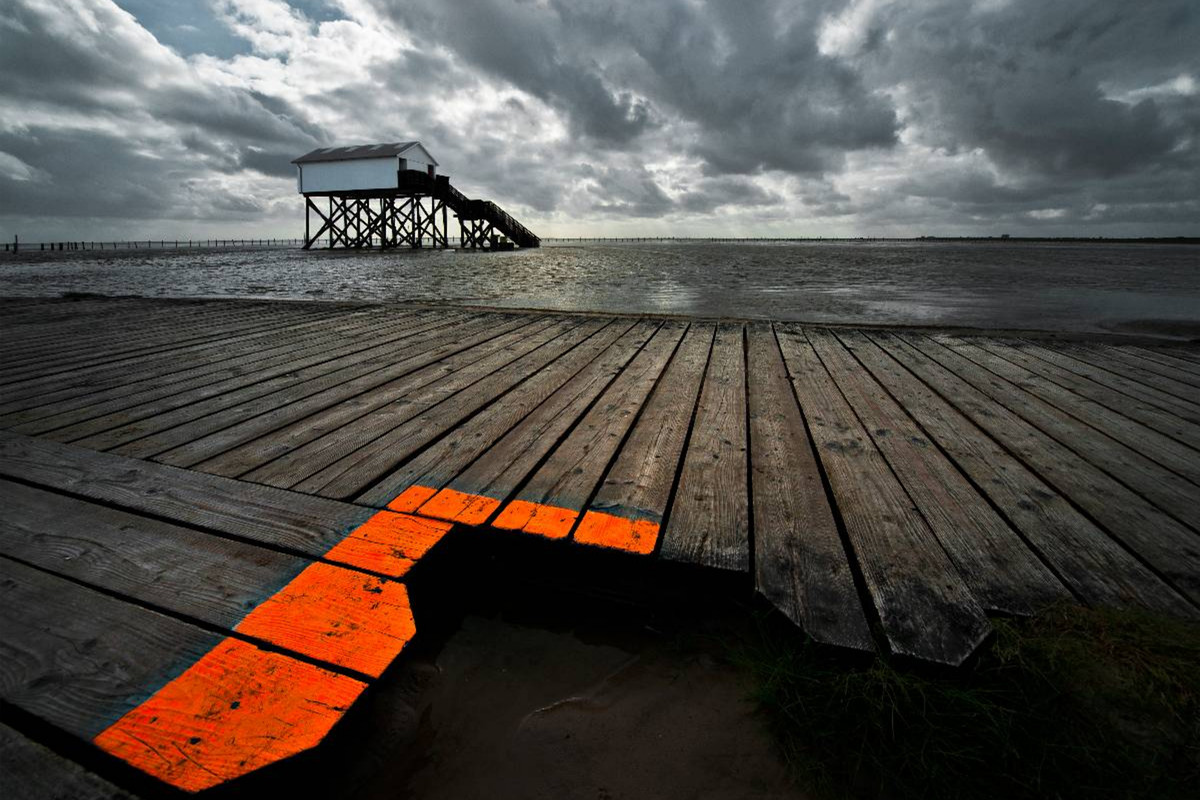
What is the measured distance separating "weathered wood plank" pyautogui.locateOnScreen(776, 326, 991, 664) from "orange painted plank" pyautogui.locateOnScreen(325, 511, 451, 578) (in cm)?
122

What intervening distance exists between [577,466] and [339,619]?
97 cm

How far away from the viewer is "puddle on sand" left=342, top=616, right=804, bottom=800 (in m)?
1.14

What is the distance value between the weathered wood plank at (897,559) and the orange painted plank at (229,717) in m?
1.24

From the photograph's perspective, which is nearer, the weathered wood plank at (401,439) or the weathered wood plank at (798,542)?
the weathered wood plank at (798,542)

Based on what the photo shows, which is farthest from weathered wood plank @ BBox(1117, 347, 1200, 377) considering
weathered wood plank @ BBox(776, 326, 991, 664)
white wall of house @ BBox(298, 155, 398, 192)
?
white wall of house @ BBox(298, 155, 398, 192)

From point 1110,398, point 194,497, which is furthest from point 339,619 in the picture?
point 1110,398

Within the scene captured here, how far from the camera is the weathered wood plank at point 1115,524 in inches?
55.2

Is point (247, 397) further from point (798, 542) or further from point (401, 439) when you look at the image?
point (798, 542)

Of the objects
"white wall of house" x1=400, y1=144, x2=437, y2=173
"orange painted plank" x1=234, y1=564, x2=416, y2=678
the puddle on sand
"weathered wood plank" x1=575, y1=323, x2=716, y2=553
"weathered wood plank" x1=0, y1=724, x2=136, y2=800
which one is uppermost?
"white wall of house" x1=400, y1=144, x2=437, y2=173

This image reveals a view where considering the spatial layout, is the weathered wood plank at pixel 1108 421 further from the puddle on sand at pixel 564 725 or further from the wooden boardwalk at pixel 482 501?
the puddle on sand at pixel 564 725

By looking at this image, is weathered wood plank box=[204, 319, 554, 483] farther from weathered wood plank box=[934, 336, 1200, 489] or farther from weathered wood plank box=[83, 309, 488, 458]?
weathered wood plank box=[934, 336, 1200, 489]

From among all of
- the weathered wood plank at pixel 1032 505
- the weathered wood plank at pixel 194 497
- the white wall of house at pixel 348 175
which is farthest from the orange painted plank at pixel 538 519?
the white wall of house at pixel 348 175

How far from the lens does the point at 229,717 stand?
3.40ft

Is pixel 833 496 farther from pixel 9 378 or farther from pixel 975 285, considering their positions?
pixel 975 285
